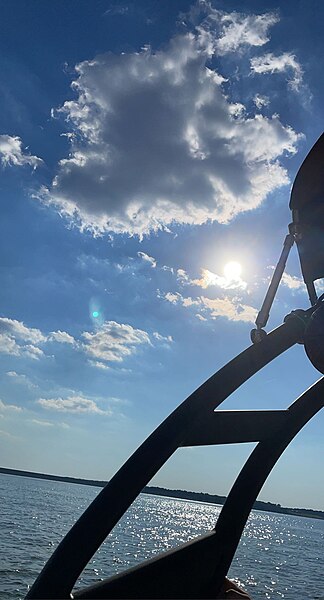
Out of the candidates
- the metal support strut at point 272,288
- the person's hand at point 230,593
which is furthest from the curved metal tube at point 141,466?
the person's hand at point 230,593

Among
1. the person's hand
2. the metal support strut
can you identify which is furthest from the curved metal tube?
the person's hand

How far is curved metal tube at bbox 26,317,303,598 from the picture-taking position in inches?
172

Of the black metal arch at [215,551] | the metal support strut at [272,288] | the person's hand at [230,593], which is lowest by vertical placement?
the person's hand at [230,593]

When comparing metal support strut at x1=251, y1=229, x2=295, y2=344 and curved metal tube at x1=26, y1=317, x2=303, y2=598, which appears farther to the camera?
metal support strut at x1=251, y1=229, x2=295, y2=344

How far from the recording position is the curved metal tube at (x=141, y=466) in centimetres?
437

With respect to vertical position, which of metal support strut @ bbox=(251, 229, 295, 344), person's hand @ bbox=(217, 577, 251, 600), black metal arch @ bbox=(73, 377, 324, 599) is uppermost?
metal support strut @ bbox=(251, 229, 295, 344)

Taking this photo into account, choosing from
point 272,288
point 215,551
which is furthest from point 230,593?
point 272,288

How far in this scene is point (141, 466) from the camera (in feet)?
A: 16.0

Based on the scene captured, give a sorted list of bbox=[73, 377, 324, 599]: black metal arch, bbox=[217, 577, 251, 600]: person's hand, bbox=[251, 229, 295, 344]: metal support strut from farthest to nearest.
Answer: bbox=[251, 229, 295, 344]: metal support strut < bbox=[217, 577, 251, 600]: person's hand < bbox=[73, 377, 324, 599]: black metal arch

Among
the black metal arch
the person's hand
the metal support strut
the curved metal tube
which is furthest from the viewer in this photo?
the metal support strut

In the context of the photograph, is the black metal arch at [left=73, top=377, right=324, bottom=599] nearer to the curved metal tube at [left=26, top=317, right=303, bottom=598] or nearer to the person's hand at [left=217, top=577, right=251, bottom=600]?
the person's hand at [left=217, top=577, right=251, bottom=600]

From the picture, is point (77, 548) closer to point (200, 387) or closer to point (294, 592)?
point (200, 387)

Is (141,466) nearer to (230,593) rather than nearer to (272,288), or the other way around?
(230,593)

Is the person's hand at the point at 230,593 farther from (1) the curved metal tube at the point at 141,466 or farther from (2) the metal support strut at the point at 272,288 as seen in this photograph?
(2) the metal support strut at the point at 272,288
